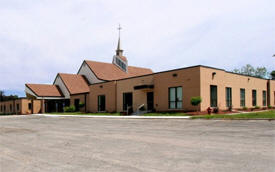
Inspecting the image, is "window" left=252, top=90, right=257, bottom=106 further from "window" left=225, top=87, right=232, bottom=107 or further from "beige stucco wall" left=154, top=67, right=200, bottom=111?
"beige stucco wall" left=154, top=67, right=200, bottom=111

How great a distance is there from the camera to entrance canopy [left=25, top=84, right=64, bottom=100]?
4288cm

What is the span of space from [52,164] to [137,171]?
2.22 metres

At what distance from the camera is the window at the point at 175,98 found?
24.5 m

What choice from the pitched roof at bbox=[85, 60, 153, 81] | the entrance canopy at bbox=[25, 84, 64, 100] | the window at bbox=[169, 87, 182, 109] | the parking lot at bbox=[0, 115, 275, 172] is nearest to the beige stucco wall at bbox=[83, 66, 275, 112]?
the window at bbox=[169, 87, 182, 109]

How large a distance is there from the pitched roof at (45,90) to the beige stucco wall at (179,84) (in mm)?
23711

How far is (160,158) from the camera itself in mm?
6551

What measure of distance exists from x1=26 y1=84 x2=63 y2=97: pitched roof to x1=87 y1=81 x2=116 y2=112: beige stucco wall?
30.6 ft

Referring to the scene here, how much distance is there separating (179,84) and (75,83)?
24.8 metres

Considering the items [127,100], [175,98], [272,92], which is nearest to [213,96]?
[175,98]

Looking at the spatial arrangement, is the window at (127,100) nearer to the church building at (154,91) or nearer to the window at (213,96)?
the church building at (154,91)

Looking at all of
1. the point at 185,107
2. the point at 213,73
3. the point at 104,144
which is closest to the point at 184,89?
the point at 185,107

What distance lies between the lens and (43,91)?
43.8 meters

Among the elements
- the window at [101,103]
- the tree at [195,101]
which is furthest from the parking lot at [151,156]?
the window at [101,103]

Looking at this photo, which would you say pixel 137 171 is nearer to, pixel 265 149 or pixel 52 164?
pixel 52 164
